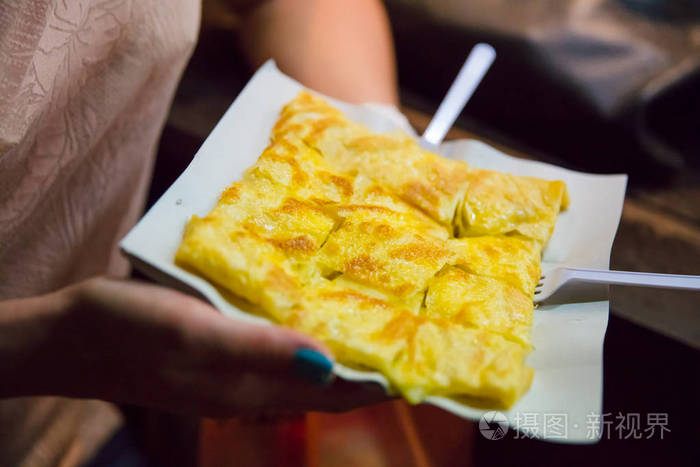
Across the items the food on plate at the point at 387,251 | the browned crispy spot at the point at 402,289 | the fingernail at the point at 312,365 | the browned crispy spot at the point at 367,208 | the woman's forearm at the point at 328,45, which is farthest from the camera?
the woman's forearm at the point at 328,45

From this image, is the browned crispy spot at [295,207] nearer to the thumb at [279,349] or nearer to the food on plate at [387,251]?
the food on plate at [387,251]

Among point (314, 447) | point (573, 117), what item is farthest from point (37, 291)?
point (573, 117)

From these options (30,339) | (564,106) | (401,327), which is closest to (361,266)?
(401,327)

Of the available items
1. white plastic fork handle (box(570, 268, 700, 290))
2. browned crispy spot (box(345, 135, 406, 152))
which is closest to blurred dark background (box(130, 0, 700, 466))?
browned crispy spot (box(345, 135, 406, 152))

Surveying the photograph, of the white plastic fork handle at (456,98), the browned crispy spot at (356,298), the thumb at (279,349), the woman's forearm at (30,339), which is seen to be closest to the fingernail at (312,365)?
the thumb at (279,349)

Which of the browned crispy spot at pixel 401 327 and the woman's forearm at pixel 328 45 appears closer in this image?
the browned crispy spot at pixel 401 327

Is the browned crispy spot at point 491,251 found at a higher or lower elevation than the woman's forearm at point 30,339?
higher
